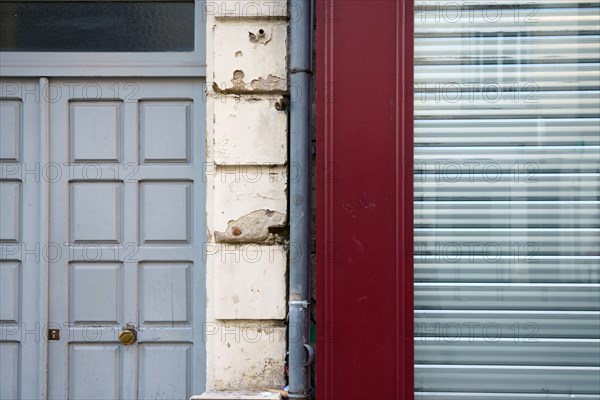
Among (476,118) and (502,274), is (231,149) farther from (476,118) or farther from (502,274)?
(502,274)

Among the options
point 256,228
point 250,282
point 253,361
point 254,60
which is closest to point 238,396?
point 253,361

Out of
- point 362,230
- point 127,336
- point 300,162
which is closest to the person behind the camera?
point 362,230

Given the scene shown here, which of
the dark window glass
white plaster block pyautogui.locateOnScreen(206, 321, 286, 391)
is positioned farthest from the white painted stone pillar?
the dark window glass

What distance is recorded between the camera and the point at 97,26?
12.5 ft

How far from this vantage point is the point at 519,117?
3.23 metres

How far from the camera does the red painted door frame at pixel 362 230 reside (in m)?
3.15

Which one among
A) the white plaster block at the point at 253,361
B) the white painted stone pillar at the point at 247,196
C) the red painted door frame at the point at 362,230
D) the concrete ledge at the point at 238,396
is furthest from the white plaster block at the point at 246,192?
the concrete ledge at the point at 238,396

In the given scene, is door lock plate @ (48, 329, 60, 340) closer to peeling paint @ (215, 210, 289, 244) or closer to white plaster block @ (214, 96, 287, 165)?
peeling paint @ (215, 210, 289, 244)

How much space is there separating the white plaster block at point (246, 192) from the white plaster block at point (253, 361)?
0.57 meters

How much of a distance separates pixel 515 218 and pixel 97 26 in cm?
247

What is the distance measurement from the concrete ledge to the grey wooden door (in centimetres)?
51

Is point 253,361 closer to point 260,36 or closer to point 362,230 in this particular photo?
point 362,230

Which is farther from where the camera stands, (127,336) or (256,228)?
(127,336)

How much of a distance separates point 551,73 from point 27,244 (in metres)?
2.89
